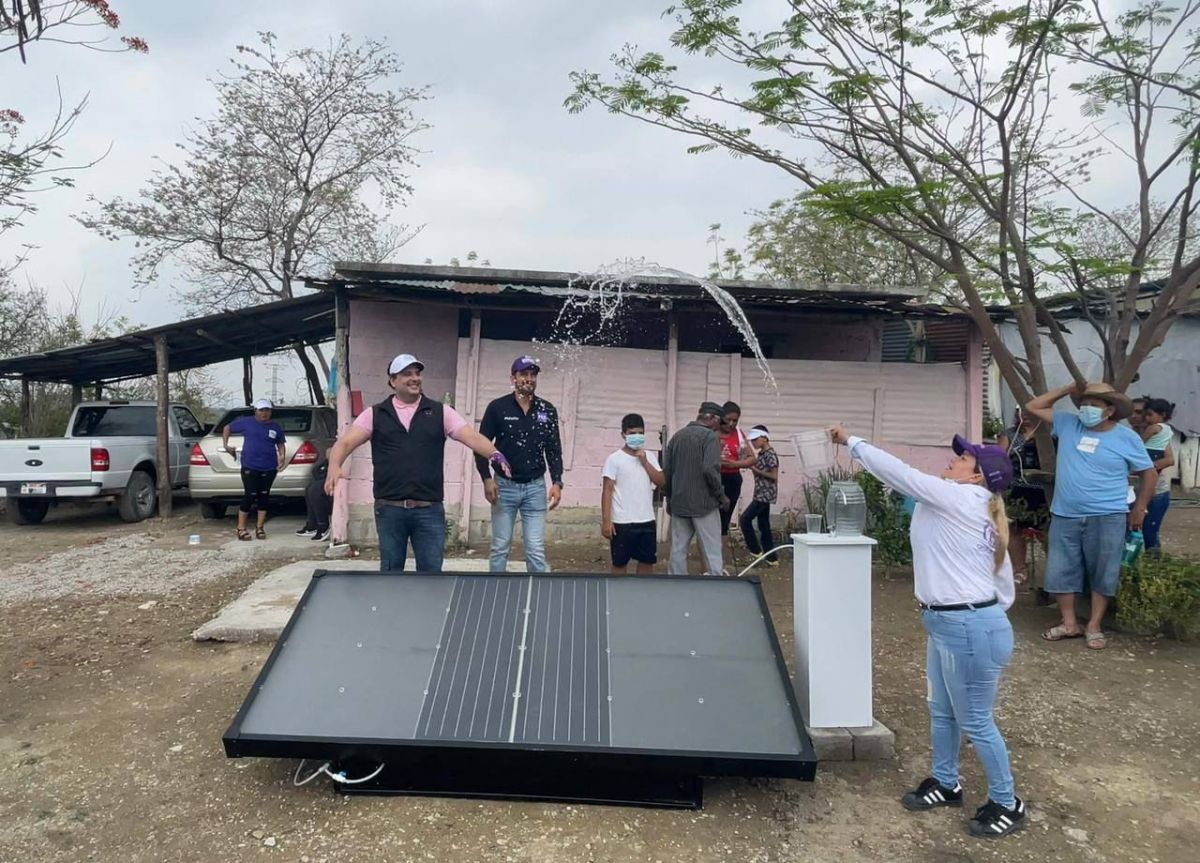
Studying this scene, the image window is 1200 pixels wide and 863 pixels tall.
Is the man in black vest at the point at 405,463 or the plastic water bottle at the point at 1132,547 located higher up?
the man in black vest at the point at 405,463

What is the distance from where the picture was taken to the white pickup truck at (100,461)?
10.7 metres

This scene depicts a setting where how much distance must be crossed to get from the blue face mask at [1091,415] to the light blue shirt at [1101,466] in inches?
3.0

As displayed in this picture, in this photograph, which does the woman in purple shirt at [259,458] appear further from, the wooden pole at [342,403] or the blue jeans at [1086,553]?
the blue jeans at [1086,553]

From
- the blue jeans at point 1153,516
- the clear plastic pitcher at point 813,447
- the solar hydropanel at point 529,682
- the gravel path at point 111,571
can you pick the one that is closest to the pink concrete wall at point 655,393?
the gravel path at point 111,571

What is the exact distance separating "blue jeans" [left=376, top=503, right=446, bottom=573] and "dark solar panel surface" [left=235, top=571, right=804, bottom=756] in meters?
0.86

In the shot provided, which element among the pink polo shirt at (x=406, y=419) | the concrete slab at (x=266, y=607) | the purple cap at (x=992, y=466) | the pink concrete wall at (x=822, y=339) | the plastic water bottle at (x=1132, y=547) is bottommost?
the concrete slab at (x=266, y=607)

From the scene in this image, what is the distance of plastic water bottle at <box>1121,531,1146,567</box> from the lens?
6.04m

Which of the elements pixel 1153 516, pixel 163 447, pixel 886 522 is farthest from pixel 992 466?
pixel 163 447

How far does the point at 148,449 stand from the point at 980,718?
12.0 meters

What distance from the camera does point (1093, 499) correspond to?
18.9 feet

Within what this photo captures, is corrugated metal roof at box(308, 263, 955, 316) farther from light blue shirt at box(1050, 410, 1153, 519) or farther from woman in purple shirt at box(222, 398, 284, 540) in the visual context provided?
light blue shirt at box(1050, 410, 1153, 519)

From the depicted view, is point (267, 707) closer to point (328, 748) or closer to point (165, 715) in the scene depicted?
point (328, 748)

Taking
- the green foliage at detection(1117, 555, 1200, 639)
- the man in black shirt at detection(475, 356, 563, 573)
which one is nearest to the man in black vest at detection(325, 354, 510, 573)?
the man in black shirt at detection(475, 356, 563, 573)

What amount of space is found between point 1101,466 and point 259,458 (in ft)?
27.5
